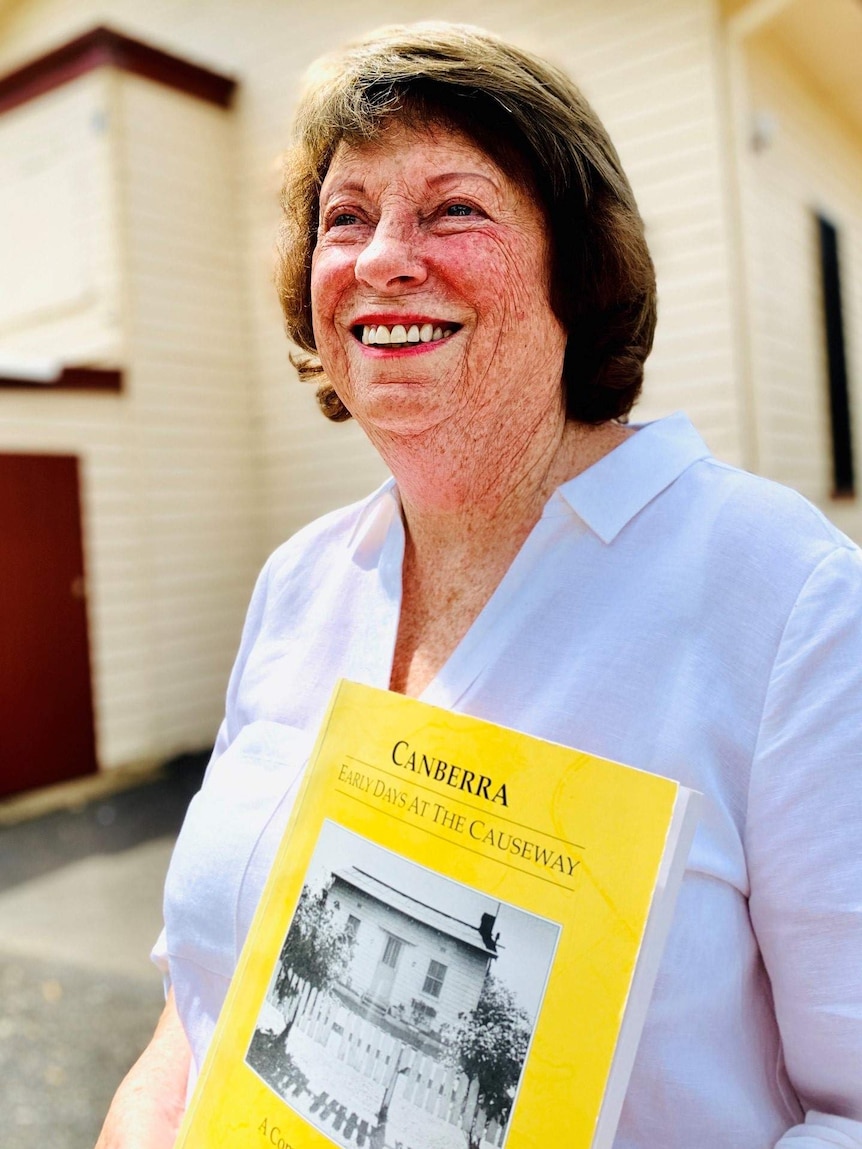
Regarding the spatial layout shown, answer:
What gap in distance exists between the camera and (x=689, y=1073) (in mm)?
854

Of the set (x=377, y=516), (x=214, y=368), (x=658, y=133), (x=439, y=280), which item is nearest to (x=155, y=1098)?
(x=377, y=516)

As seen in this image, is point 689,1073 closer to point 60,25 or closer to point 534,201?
point 534,201

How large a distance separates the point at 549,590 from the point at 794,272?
19.8 feet

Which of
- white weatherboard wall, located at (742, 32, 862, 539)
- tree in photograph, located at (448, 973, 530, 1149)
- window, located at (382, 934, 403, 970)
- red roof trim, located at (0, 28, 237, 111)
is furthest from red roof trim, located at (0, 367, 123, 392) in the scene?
tree in photograph, located at (448, 973, 530, 1149)

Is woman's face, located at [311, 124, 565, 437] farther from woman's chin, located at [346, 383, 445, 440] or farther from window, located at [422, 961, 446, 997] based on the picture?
window, located at [422, 961, 446, 997]

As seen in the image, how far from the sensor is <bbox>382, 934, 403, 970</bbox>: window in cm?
86

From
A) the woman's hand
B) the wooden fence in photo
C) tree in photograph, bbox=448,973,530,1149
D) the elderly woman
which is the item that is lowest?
the woman's hand

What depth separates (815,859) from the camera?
817 millimetres

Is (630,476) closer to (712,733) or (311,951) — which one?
(712,733)

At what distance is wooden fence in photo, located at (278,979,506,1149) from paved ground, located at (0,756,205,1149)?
8.35 feet

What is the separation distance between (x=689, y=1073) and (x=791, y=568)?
0.50 metres

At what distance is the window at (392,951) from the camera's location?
0.86m

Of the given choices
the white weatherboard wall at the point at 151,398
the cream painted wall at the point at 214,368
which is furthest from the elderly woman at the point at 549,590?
the white weatherboard wall at the point at 151,398

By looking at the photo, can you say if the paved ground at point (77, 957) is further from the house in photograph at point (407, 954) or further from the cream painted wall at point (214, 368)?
the house in photograph at point (407, 954)
